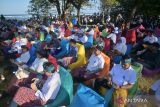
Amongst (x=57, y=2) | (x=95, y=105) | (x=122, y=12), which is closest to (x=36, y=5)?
(x=57, y=2)

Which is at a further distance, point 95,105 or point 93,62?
point 93,62

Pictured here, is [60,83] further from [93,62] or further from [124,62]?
[93,62]

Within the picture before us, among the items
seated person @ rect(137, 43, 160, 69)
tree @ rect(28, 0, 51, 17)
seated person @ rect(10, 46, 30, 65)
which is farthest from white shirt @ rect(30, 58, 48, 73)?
tree @ rect(28, 0, 51, 17)

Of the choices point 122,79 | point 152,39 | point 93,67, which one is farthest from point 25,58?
point 122,79

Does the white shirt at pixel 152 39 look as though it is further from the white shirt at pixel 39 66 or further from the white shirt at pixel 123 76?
the white shirt at pixel 123 76

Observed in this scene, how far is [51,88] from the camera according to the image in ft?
24.3

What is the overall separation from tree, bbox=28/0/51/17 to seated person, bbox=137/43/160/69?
32260 mm

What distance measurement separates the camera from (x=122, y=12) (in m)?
31.5

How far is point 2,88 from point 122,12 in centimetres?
2300

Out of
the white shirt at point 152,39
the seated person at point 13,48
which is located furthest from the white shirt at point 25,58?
the white shirt at point 152,39

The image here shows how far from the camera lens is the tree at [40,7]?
43947 mm

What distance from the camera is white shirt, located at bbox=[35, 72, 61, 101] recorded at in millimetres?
7367

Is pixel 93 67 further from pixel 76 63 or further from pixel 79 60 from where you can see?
pixel 79 60

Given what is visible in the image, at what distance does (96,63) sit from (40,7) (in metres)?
36.4
